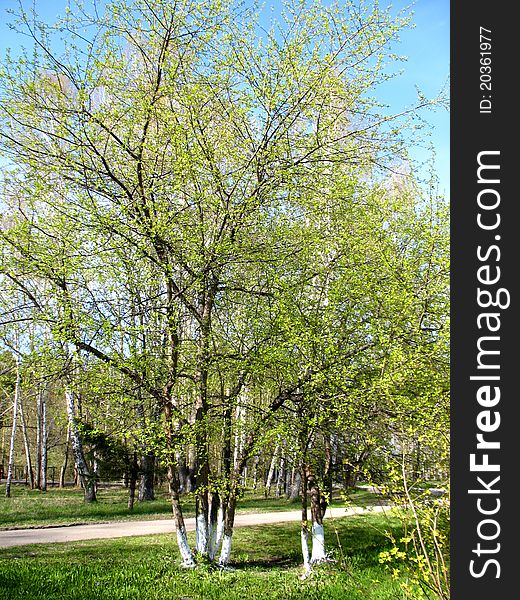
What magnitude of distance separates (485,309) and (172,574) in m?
6.59

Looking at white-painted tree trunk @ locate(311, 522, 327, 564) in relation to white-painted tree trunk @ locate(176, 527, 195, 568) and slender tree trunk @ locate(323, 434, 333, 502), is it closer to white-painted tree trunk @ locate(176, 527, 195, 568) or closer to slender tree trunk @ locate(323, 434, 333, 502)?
slender tree trunk @ locate(323, 434, 333, 502)

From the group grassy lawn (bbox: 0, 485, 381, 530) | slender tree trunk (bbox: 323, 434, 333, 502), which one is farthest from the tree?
grassy lawn (bbox: 0, 485, 381, 530)

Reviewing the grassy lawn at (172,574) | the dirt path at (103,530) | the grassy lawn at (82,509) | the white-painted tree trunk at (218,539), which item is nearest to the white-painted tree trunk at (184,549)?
the grassy lawn at (172,574)

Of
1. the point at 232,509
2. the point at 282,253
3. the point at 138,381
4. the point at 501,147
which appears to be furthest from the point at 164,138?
the point at 501,147

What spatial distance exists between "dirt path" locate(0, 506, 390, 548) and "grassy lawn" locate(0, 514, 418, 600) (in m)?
0.76

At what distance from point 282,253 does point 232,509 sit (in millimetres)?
3746

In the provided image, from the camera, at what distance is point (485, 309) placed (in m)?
2.68

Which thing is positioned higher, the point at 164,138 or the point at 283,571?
the point at 164,138

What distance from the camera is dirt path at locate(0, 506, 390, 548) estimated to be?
11.1 metres

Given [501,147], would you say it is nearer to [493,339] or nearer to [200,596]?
[493,339]

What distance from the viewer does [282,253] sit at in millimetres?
8219

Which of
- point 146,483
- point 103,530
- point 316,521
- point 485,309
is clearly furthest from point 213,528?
point 146,483

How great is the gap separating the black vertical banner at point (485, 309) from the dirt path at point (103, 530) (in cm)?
773

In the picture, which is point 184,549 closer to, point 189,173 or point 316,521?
point 316,521
